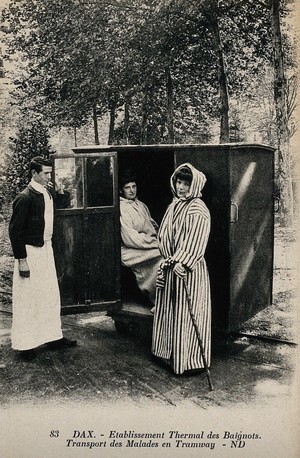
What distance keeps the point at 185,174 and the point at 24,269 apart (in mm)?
1799

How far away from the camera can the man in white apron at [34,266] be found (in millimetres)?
4535

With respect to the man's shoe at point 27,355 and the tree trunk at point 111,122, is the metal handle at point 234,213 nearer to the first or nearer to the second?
the man's shoe at point 27,355

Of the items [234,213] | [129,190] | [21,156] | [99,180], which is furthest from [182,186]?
[21,156]

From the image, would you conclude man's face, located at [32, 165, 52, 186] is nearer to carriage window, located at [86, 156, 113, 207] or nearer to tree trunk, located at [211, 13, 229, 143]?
carriage window, located at [86, 156, 113, 207]

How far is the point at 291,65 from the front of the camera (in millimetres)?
6590

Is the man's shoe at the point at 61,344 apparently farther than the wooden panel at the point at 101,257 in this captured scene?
Yes

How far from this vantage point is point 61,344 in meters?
→ 5.09

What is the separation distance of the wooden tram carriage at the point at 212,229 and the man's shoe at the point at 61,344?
1.39 feet

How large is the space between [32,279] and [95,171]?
125 centimetres

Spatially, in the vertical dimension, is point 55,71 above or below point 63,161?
above

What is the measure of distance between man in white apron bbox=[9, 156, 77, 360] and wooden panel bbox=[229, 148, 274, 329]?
1800 mm

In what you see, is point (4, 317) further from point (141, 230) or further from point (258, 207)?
point (258, 207)

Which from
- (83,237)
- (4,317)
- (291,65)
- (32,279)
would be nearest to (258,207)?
(83,237)

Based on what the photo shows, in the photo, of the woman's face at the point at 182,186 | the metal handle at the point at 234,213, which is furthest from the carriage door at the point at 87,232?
the metal handle at the point at 234,213
